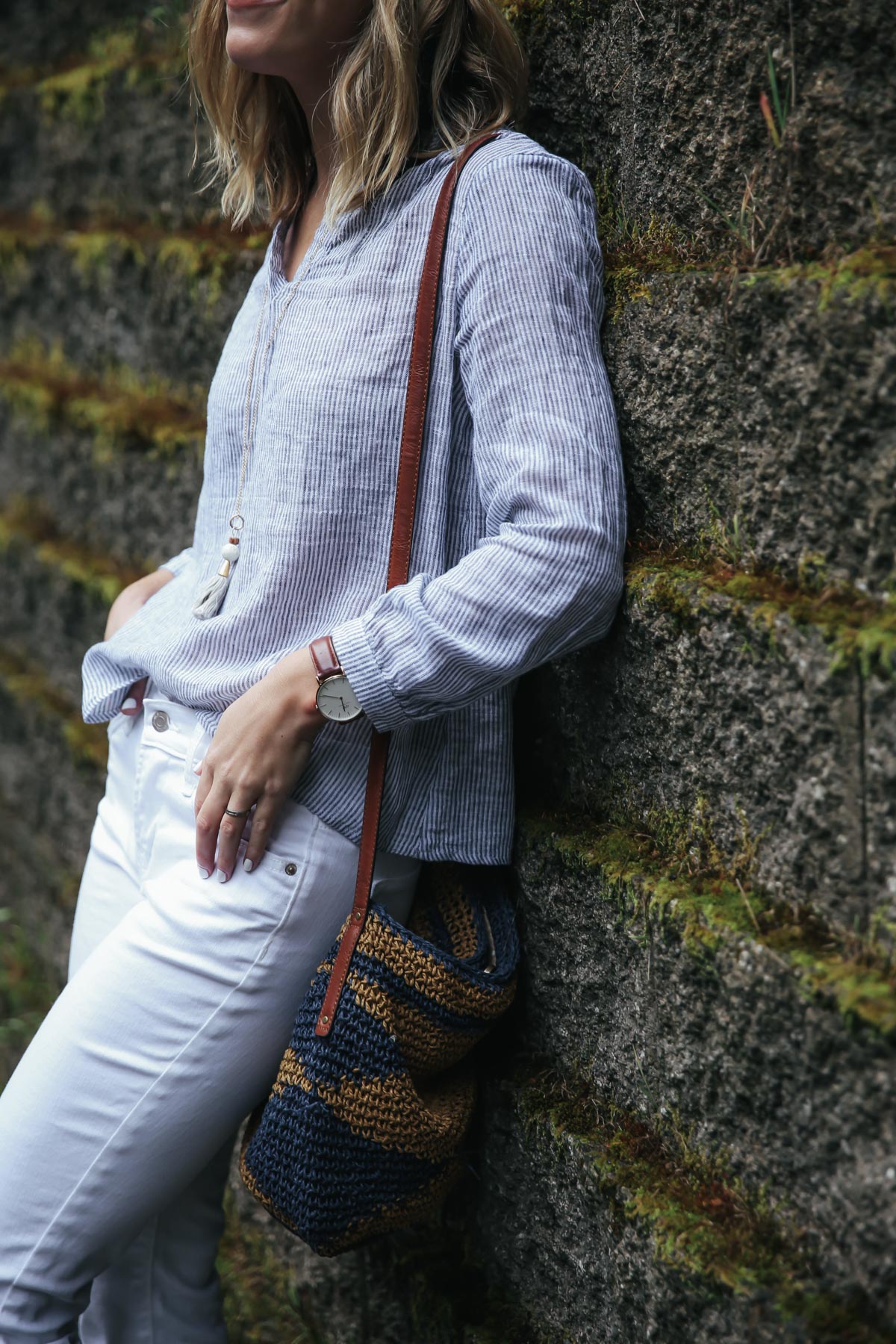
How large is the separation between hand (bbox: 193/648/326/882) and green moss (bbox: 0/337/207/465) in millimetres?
1386

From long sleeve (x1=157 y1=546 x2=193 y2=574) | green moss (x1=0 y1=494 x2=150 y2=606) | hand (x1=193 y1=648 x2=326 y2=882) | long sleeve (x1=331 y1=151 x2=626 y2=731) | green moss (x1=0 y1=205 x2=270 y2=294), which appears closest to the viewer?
long sleeve (x1=331 y1=151 x2=626 y2=731)

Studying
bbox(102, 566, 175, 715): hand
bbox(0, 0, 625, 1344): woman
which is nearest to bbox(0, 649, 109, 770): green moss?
bbox(102, 566, 175, 715): hand

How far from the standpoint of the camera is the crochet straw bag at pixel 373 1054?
5.03ft

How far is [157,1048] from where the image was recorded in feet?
5.13

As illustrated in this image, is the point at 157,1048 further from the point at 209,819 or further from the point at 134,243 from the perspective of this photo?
the point at 134,243

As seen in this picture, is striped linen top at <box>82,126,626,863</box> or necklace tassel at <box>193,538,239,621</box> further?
necklace tassel at <box>193,538,239,621</box>

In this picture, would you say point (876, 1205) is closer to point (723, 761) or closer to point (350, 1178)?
point (723, 761)

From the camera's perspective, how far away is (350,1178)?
1.57 meters

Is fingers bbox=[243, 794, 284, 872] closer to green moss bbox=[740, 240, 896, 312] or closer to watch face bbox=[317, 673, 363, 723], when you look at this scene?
watch face bbox=[317, 673, 363, 723]

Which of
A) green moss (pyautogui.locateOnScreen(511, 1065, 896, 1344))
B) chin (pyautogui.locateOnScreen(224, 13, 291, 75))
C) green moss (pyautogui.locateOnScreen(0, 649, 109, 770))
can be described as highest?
chin (pyautogui.locateOnScreen(224, 13, 291, 75))

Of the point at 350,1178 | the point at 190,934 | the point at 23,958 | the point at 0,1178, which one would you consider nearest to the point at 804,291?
the point at 190,934

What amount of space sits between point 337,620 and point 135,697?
43cm

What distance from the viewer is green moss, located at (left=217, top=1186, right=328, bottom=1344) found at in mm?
2371

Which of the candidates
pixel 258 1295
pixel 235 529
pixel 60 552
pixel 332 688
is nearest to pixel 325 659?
pixel 332 688
